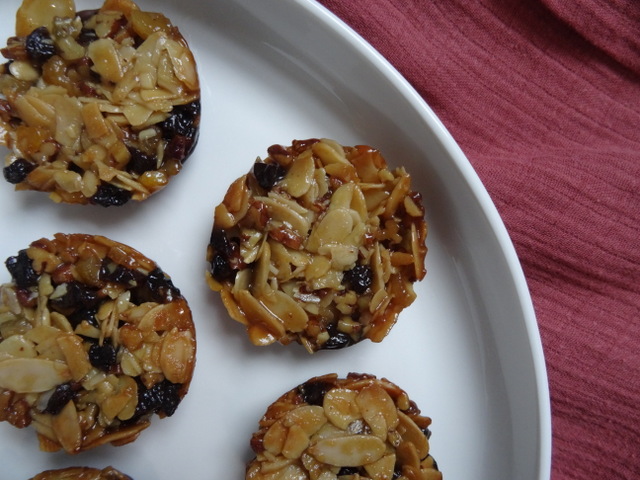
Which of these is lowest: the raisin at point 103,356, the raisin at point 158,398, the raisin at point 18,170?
the raisin at point 158,398

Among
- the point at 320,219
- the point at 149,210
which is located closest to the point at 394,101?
the point at 320,219

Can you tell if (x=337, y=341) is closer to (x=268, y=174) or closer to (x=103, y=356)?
(x=268, y=174)

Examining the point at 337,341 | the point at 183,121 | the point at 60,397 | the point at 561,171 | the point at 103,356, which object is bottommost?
the point at 60,397

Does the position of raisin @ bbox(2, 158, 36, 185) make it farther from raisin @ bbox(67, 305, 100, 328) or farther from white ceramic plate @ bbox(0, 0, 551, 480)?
raisin @ bbox(67, 305, 100, 328)

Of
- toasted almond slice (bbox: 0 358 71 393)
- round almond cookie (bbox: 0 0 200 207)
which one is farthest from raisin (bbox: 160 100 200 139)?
toasted almond slice (bbox: 0 358 71 393)

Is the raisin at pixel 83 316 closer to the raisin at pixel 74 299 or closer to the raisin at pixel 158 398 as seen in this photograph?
the raisin at pixel 74 299

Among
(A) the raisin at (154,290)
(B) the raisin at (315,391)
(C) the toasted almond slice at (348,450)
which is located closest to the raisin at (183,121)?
(A) the raisin at (154,290)

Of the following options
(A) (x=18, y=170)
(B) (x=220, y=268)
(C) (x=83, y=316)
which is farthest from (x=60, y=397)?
(A) (x=18, y=170)
